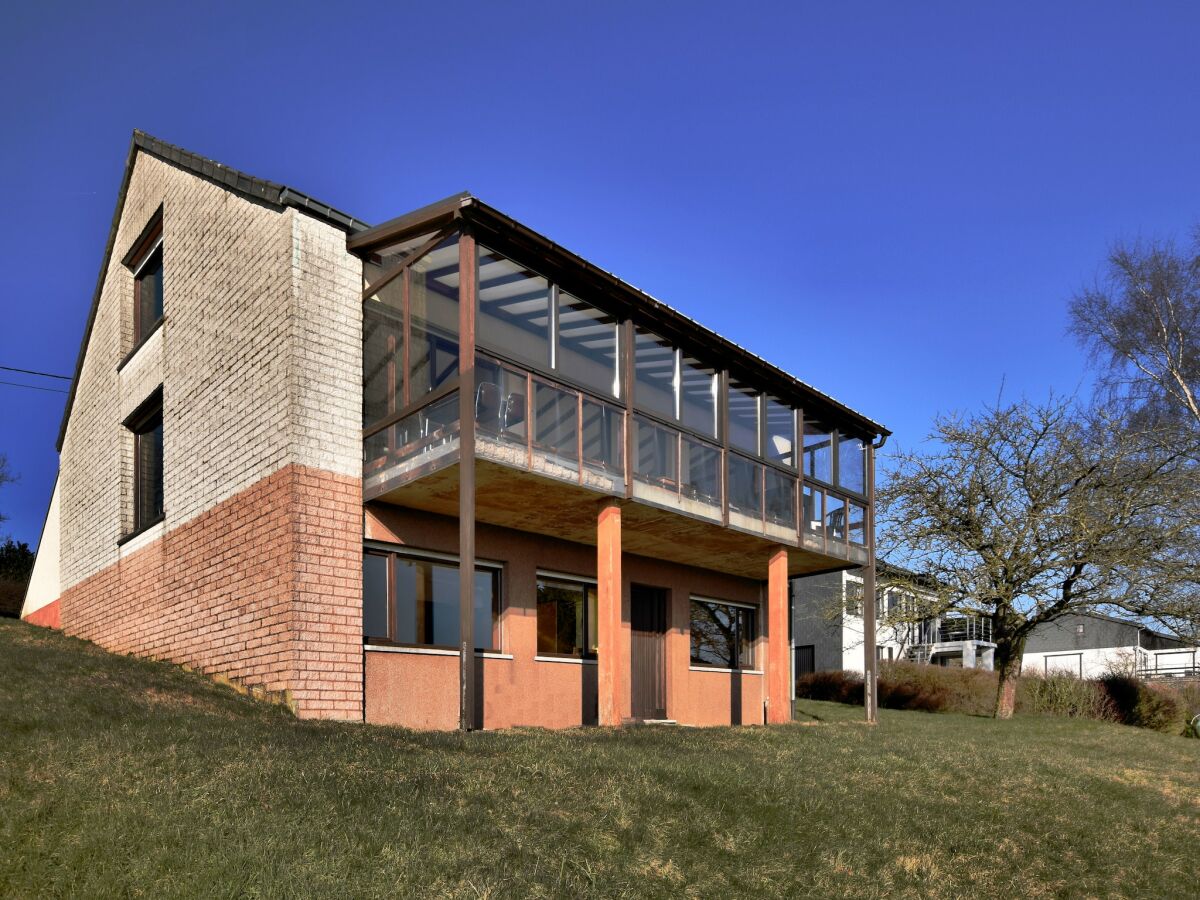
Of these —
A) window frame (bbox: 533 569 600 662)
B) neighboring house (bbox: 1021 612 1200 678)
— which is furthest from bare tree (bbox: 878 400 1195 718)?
neighboring house (bbox: 1021 612 1200 678)

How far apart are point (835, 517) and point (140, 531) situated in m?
11.1

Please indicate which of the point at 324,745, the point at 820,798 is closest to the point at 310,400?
the point at 324,745

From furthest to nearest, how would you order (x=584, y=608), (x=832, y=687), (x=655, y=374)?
(x=832, y=687) < (x=584, y=608) < (x=655, y=374)

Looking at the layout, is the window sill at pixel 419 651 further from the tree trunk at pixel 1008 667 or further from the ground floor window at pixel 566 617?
the tree trunk at pixel 1008 667

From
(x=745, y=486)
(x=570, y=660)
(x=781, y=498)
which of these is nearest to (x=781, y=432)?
(x=781, y=498)

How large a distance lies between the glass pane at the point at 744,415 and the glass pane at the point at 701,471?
1.04 m

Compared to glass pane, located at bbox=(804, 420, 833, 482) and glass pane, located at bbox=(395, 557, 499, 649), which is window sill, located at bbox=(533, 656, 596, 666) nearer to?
glass pane, located at bbox=(395, 557, 499, 649)

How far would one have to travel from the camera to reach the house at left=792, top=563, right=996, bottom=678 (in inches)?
938

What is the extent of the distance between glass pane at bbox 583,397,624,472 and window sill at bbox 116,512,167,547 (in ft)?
19.9

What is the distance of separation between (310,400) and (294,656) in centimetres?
287

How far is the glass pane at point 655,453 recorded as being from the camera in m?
14.8

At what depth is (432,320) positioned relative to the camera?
13398 millimetres

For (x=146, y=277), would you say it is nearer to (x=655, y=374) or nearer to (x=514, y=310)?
(x=514, y=310)

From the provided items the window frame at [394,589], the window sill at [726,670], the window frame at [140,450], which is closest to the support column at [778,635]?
the window sill at [726,670]
